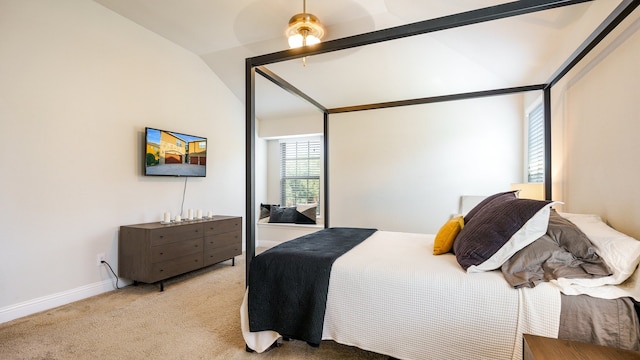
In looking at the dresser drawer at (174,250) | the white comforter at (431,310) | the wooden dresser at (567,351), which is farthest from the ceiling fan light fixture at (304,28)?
the wooden dresser at (567,351)

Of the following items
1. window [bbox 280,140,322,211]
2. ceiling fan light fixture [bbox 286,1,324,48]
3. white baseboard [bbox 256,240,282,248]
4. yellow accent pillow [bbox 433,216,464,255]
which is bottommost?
white baseboard [bbox 256,240,282,248]

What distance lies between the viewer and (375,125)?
4352 mm

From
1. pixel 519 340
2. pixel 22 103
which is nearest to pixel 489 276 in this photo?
pixel 519 340

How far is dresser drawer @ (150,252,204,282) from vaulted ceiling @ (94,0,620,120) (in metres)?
2.56

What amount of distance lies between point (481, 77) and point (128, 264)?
4437mm

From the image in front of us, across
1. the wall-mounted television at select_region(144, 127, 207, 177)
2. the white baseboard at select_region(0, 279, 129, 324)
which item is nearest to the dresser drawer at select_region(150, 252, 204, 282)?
the white baseboard at select_region(0, 279, 129, 324)

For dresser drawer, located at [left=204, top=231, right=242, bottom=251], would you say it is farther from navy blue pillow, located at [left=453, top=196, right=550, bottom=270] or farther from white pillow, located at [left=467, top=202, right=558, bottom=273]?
white pillow, located at [left=467, top=202, right=558, bottom=273]

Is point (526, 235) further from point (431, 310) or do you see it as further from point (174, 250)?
point (174, 250)

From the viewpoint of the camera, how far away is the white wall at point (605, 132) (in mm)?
1507

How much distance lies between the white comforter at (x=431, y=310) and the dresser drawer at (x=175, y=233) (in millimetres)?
2141

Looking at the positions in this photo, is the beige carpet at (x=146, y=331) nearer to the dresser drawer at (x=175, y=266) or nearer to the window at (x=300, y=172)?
the dresser drawer at (x=175, y=266)

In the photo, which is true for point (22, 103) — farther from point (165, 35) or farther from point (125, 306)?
point (125, 306)

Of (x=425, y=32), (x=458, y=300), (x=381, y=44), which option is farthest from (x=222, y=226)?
(x=425, y=32)

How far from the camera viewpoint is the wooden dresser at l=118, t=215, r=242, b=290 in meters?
2.88
